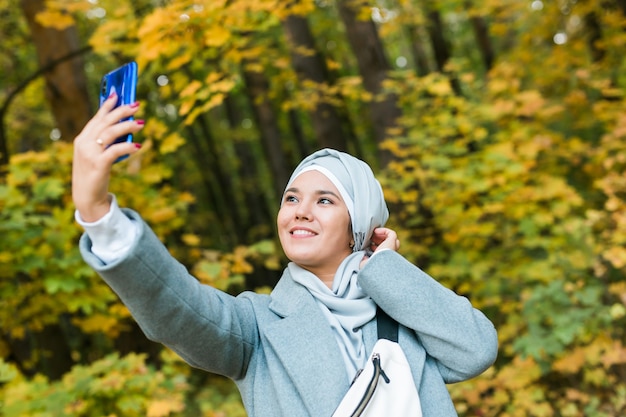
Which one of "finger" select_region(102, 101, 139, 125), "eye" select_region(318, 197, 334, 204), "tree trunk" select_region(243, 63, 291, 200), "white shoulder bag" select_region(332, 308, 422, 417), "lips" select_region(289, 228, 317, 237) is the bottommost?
"tree trunk" select_region(243, 63, 291, 200)

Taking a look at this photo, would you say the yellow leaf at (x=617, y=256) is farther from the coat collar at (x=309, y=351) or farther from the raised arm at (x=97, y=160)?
the raised arm at (x=97, y=160)

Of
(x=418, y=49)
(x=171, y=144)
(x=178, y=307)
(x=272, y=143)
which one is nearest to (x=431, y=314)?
(x=178, y=307)

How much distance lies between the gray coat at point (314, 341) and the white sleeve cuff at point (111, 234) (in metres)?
0.22

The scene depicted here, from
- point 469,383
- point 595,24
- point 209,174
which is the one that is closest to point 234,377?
point 469,383

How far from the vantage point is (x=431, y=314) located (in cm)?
165

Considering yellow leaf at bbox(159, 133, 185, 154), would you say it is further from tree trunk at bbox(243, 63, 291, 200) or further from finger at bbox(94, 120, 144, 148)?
tree trunk at bbox(243, 63, 291, 200)

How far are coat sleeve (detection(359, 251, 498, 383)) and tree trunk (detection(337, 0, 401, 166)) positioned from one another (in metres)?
4.40

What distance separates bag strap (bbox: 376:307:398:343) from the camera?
1.69 metres

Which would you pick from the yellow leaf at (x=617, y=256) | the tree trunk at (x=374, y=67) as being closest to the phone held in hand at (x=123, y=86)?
the yellow leaf at (x=617, y=256)

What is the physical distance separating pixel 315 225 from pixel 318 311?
26 centimetres

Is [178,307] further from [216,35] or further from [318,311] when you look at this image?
[216,35]

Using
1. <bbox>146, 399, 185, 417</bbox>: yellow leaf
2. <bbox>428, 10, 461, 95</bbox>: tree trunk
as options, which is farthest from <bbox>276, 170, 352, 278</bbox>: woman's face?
<bbox>428, 10, 461, 95</bbox>: tree trunk

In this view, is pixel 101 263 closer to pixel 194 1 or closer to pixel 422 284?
pixel 422 284

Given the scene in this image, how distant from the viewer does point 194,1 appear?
3172 mm
